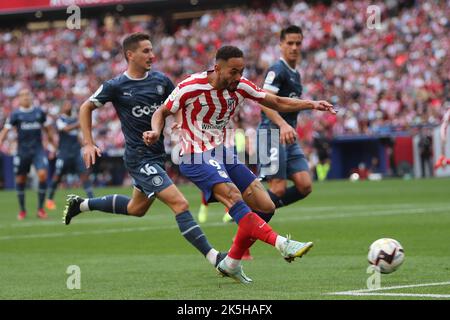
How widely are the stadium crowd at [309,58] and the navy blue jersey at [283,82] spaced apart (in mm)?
22283

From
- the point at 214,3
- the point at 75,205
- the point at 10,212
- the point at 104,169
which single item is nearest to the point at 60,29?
the point at 214,3

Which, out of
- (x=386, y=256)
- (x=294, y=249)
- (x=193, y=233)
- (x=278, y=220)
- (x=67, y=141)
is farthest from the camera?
(x=67, y=141)

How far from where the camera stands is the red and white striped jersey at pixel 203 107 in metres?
9.99

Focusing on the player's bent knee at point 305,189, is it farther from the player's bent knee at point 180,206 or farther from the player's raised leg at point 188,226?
the player's bent knee at point 180,206

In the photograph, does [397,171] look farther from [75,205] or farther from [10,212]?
[75,205]

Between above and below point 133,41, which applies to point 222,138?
below

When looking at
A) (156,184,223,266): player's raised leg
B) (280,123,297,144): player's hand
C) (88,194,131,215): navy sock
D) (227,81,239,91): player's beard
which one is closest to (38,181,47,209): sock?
(88,194,131,215): navy sock

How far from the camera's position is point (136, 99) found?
11.4 metres

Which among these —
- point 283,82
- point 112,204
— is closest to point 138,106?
point 112,204

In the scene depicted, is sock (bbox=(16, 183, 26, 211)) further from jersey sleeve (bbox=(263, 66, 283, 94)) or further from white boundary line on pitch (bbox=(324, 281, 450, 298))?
white boundary line on pitch (bbox=(324, 281, 450, 298))

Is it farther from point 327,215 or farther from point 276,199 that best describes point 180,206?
point 327,215

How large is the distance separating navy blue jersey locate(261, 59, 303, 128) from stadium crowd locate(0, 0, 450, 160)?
22283 mm

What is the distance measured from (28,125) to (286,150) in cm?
920

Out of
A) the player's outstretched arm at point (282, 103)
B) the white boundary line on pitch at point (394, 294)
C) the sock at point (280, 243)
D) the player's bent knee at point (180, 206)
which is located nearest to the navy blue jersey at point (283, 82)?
the player's outstretched arm at point (282, 103)
